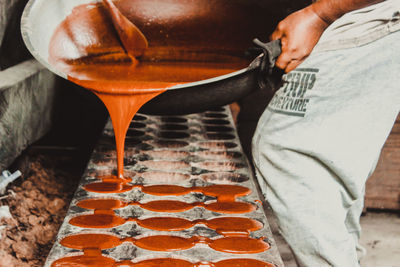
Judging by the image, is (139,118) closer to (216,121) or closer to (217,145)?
(216,121)

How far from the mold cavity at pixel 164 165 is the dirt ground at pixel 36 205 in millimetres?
533

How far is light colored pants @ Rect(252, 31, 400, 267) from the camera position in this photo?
5.74ft

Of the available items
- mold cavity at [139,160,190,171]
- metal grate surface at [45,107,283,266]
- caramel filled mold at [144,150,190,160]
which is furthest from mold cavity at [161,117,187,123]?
mold cavity at [139,160,190,171]

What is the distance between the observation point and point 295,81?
1882 mm

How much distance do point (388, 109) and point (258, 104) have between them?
4.35 feet

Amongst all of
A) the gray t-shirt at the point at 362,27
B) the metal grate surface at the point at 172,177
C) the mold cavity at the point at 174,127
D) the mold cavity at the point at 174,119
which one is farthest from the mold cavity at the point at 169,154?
the gray t-shirt at the point at 362,27

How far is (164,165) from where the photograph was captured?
2.02m

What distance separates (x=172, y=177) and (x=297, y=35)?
30.8 inches

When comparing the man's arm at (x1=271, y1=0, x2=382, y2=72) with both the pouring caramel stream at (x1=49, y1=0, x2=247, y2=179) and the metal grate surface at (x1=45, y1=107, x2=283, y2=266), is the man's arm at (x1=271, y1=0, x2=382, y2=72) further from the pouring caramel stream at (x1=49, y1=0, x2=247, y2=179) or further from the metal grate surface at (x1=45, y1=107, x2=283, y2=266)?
the metal grate surface at (x1=45, y1=107, x2=283, y2=266)

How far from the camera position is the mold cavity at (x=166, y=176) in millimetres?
1899

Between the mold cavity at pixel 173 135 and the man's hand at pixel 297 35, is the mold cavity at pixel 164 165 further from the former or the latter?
the man's hand at pixel 297 35

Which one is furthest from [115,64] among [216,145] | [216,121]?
[216,121]

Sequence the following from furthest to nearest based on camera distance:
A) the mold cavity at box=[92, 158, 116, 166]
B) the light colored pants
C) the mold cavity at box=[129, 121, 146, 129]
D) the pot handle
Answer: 1. the mold cavity at box=[129, 121, 146, 129]
2. the mold cavity at box=[92, 158, 116, 166]
3. the light colored pants
4. the pot handle

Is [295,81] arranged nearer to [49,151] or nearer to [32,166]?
[32,166]
